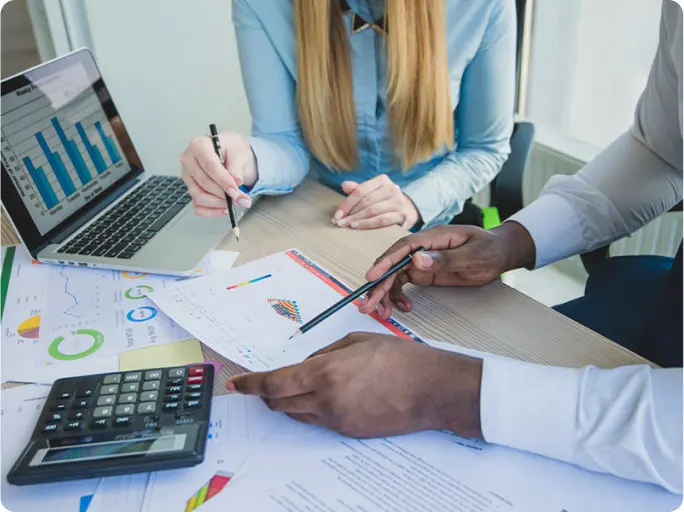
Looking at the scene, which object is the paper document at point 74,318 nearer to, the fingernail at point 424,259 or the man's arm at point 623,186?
the fingernail at point 424,259

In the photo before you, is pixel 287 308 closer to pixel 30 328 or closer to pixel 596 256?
pixel 30 328

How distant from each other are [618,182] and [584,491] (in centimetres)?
52

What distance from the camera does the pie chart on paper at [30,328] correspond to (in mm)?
686

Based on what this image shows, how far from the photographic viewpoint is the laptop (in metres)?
0.81

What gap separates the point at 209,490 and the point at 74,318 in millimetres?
325

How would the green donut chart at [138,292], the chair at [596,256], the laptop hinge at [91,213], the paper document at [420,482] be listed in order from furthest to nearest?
the chair at [596,256] < the laptop hinge at [91,213] < the green donut chart at [138,292] < the paper document at [420,482]

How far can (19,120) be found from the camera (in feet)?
2.74

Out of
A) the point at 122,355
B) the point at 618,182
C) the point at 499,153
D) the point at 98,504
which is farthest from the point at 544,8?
the point at 98,504

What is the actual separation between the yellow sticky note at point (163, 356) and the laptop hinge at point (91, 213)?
28 cm

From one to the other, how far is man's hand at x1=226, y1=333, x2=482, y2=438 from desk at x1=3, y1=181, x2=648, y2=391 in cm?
9

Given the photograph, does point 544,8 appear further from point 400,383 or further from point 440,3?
point 400,383

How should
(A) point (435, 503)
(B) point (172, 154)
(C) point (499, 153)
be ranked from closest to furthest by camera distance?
(A) point (435, 503)
(C) point (499, 153)
(B) point (172, 154)

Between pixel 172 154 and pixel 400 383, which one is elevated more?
pixel 400 383

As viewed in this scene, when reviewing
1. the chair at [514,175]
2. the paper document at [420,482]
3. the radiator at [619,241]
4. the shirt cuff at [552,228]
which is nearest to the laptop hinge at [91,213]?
the paper document at [420,482]
